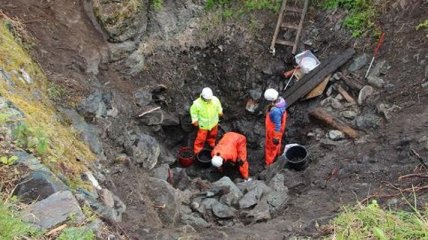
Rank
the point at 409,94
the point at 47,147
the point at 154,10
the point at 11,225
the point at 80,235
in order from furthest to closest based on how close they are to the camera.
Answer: the point at 154,10
the point at 409,94
the point at 47,147
the point at 80,235
the point at 11,225

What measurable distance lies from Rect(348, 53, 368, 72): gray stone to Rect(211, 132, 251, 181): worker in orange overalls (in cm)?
268

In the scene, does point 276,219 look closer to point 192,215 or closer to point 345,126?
point 192,215

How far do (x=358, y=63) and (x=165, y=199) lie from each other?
15.9 feet

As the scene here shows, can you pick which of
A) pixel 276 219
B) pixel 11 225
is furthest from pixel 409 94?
pixel 11 225

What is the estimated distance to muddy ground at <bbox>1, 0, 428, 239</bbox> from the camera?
6902 mm

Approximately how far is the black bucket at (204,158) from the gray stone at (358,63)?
326 cm

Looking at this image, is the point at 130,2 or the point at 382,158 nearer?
the point at 382,158

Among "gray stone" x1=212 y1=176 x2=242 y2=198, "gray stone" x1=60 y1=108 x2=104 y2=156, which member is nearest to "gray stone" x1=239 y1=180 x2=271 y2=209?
"gray stone" x1=212 y1=176 x2=242 y2=198

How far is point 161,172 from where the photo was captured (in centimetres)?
842

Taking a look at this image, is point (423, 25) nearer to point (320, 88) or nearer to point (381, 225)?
point (320, 88)

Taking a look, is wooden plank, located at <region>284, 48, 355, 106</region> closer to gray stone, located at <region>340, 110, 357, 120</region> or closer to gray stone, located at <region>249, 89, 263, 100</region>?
gray stone, located at <region>249, 89, 263, 100</region>

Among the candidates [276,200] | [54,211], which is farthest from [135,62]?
[54,211]

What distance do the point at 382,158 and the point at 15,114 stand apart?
5.39 meters

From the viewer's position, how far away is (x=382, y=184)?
6.99 m
